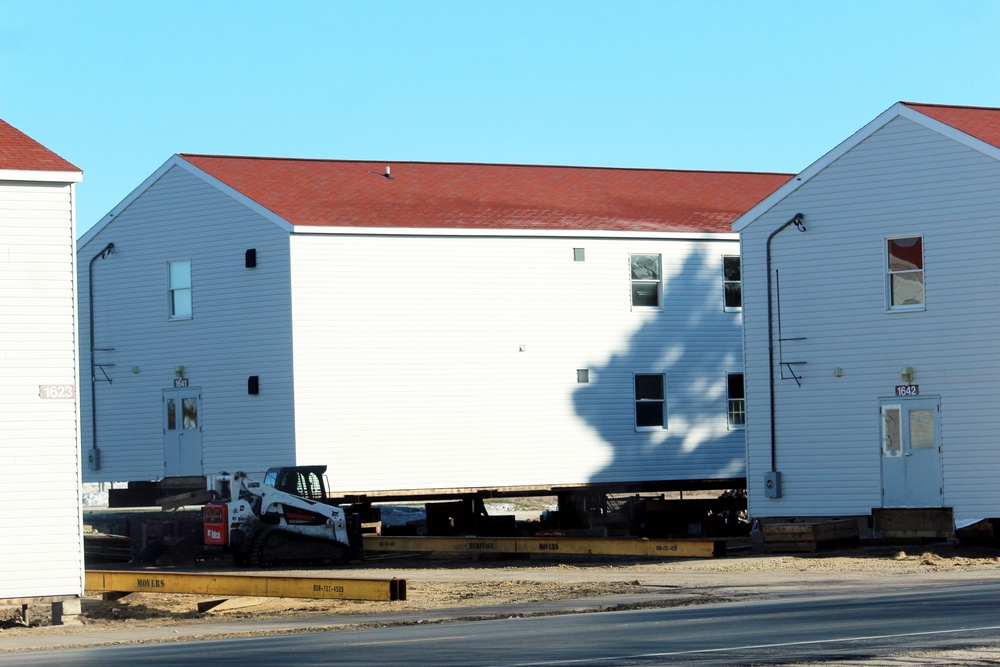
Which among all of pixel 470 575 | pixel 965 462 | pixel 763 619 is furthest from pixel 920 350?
pixel 763 619

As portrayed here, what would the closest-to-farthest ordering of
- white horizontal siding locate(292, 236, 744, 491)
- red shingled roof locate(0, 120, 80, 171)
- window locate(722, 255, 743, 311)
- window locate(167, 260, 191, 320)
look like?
red shingled roof locate(0, 120, 80, 171) < white horizontal siding locate(292, 236, 744, 491) < window locate(167, 260, 191, 320) < window locate(722, 255, 743, 311)

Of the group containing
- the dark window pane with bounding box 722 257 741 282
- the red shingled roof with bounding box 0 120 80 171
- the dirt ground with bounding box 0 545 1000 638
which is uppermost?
the red shingled roof with bounding box 0 120 80 171

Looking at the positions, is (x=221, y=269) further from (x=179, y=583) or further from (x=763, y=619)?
(x=763, y=619)

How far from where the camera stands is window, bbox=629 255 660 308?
36031mm

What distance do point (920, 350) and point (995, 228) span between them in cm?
270

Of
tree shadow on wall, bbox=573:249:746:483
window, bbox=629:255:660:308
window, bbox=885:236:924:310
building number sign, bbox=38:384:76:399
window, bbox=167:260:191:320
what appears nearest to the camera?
building number sign, bbox=38:384:76:399

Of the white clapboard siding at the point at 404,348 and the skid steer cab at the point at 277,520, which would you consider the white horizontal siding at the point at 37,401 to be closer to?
the skid steer cab at the point at 277,520

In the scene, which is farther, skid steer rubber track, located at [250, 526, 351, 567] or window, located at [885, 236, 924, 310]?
window, located at [885, 236, 924, 310]

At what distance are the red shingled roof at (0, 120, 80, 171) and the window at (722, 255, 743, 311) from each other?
18476 millimetres

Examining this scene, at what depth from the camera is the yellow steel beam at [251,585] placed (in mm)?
21828

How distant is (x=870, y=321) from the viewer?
29.4 metres

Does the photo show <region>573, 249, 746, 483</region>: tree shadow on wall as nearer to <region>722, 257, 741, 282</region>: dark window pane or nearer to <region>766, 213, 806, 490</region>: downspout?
<region>722, 257, 741, 282</region>: dark window pane

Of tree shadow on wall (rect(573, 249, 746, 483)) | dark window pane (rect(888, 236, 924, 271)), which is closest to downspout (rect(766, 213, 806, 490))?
dark window pane (rect(888, 236, 924, 271))

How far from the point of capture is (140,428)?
35.4 metres
